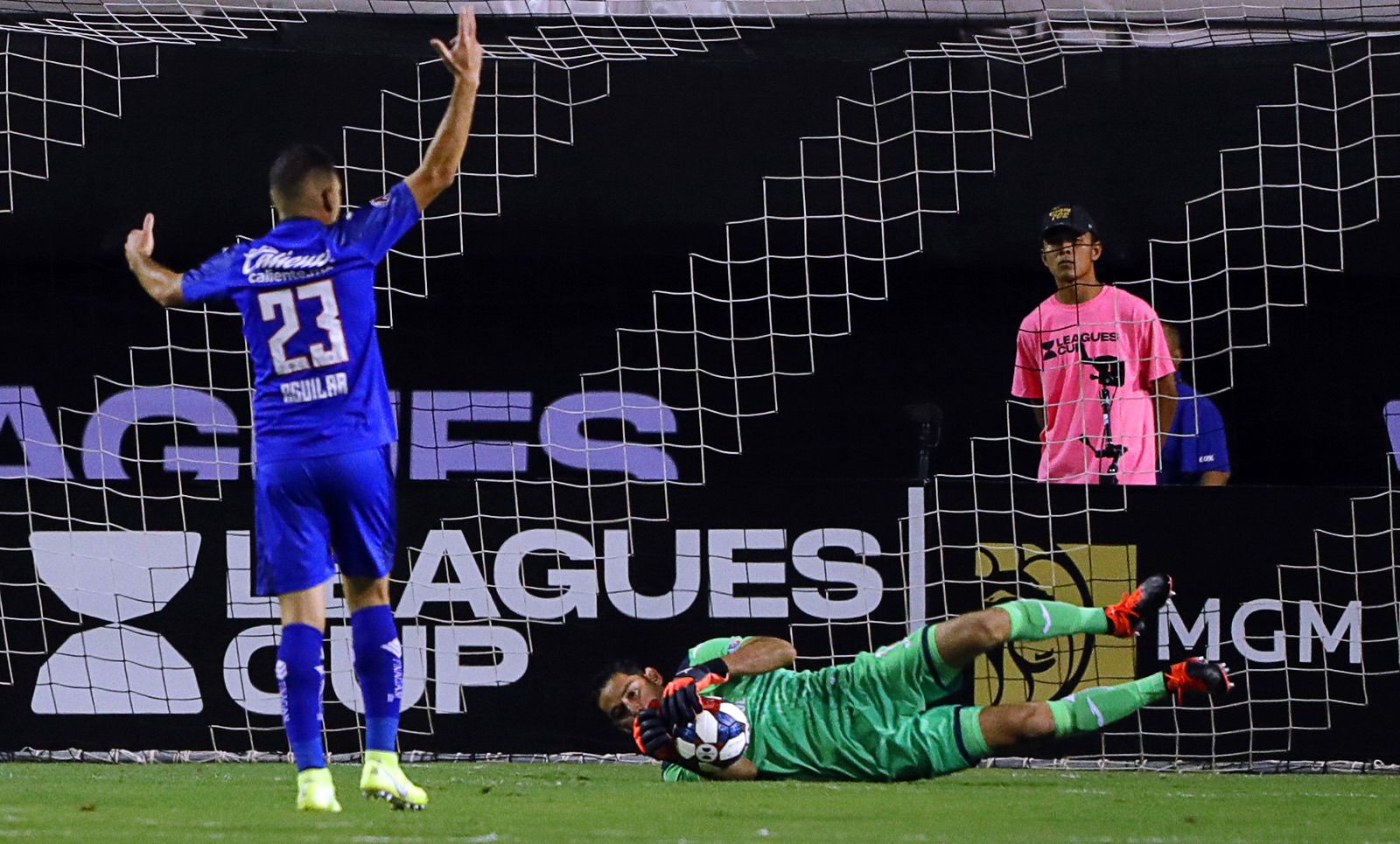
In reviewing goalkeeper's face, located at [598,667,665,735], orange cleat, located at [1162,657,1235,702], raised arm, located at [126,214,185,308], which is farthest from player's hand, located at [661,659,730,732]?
raised arm, located at [126,214,185,308]

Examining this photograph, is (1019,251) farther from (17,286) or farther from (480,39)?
(17,286)

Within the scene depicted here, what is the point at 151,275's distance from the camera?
470cm

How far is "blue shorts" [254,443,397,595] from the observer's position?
4.45 meters

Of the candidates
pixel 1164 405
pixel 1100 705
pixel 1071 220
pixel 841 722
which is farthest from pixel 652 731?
pixel 1164 405

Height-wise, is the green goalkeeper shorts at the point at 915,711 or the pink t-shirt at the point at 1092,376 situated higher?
the pink t-shirt at the point at 1092,376

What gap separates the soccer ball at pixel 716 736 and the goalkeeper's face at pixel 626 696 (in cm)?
36

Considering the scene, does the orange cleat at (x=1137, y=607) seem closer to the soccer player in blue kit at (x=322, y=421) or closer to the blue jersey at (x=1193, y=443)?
the blue jersey at (x=1193, y=443)

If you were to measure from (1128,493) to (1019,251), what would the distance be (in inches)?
54.5

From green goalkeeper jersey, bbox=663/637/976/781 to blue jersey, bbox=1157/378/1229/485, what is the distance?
2.08 m

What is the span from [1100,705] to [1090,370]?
6.37 feet

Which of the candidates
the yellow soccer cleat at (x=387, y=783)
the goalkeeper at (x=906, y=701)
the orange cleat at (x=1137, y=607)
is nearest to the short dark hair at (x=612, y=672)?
the goalkeeper at (x=906, y=701)

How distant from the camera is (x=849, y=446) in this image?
305 inches

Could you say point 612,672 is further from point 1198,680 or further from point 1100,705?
point 1198,680

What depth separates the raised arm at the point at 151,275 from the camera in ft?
15.2
